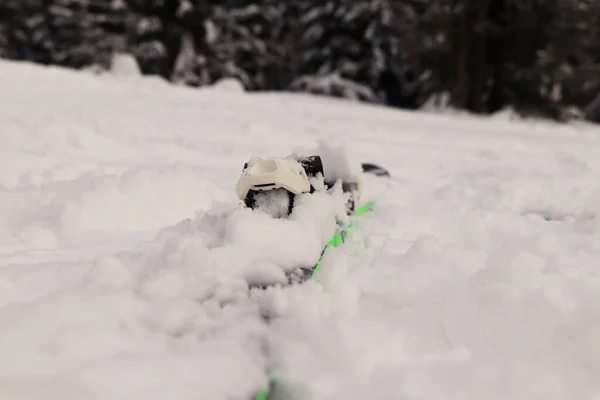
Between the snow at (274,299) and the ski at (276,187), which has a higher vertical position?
the ski at (276,187)

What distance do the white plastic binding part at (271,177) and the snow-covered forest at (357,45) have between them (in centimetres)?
1188

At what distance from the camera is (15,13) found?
25.1 m

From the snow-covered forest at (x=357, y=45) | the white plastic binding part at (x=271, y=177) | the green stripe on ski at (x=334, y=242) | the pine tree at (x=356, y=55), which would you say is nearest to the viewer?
the green stripe on ski at (x=334, y=242)

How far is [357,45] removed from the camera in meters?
17.2

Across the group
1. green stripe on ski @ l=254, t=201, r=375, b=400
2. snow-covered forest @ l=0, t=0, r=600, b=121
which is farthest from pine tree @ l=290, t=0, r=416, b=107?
green stripe on ski @ l=254, t=201, r=375, b=400

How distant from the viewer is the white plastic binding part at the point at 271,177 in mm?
1826

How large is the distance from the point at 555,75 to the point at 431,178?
9.68 m

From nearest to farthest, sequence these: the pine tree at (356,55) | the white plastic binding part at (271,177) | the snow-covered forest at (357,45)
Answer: the white plastic binding part at (271,177) < the snow-covered forest at (357,45) < the pine tree at (356,55)

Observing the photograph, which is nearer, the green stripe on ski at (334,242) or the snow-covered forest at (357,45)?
the green stripe on ski at (334,242)

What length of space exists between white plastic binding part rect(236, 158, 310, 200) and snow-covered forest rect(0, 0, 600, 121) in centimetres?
1188

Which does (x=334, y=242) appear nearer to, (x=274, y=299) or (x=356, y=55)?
(x=274, y=299)

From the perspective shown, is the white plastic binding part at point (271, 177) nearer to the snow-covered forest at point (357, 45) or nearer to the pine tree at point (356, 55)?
the snow-covered forest at point (357, 45)

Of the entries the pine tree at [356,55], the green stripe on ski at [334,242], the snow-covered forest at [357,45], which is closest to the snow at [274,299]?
the green stripe on ski at [334,242]

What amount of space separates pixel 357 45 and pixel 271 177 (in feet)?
53.6
